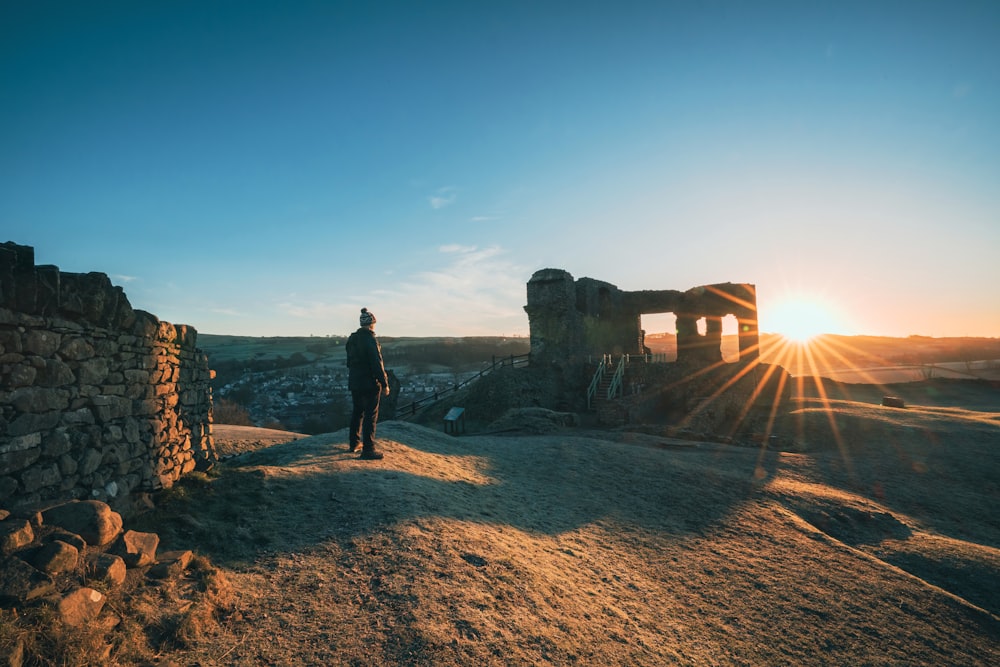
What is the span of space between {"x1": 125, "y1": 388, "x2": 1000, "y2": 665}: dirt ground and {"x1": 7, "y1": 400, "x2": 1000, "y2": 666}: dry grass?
0.9 inches

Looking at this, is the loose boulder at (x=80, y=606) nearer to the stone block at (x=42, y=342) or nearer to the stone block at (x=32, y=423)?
the stone block at (x=32, y=423)

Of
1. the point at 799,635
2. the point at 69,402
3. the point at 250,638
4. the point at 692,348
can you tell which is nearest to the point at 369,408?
the point at 69,402

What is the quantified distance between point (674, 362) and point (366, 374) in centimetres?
1968

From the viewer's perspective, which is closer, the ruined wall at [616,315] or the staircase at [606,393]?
the staircase at [606,393]

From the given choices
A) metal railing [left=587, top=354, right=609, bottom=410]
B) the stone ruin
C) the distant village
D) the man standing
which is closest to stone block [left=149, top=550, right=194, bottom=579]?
the man standing

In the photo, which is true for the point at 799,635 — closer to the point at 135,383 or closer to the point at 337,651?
the point at 337,651

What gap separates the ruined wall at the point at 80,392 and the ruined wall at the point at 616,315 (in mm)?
18285

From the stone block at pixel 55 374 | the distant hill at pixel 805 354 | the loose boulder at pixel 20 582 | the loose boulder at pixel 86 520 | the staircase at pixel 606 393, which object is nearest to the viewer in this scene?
the loose boulder at pixel 20 582

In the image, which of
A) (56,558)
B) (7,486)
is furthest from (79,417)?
(56,558)

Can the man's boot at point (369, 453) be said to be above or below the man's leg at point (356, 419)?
below

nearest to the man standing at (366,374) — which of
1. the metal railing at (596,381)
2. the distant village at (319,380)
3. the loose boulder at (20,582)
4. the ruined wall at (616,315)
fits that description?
the loose boulder at (20,582)

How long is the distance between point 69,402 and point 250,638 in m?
2.89

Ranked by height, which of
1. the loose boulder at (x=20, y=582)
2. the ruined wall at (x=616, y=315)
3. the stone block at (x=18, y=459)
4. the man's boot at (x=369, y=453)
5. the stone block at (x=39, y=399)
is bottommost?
the man's boot at (x=369, y=453)

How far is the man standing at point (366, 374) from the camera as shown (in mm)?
7938
